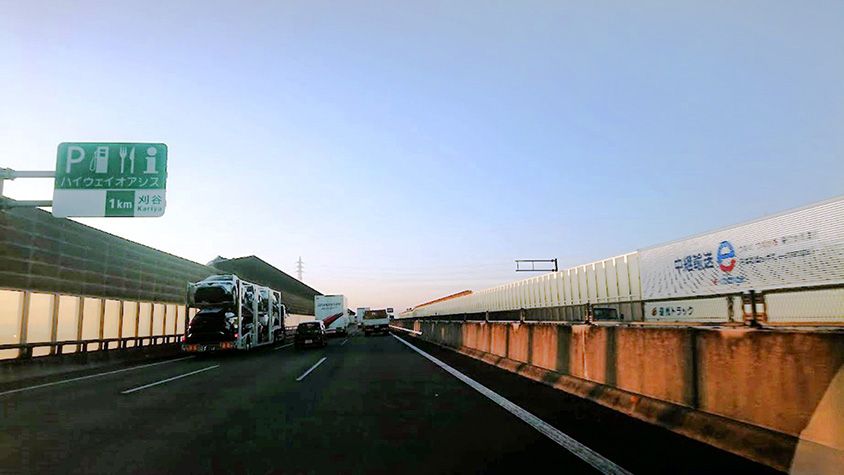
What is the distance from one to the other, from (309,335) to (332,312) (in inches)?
887

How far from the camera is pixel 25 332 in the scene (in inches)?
733

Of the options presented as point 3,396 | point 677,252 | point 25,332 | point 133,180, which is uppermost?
point 133,180

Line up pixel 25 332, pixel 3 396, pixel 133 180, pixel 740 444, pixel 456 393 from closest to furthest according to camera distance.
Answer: pixel 740 444 → pixel 456 393 → pixel 3 396 → pixel 133 180 → pixel 25 332

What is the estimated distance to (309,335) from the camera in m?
31.5

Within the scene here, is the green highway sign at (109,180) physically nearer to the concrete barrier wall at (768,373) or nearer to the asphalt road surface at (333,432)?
the asphalt road surface at (333,432)

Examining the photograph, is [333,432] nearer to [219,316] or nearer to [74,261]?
[74,261]

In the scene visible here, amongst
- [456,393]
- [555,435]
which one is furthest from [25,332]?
[555,435]

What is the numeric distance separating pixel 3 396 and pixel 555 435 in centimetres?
1190

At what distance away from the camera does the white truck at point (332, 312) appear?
53.1 m

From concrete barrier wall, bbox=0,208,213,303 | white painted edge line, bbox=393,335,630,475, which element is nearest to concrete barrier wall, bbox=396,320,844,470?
white painted edge line, bbox=393,335,630,475

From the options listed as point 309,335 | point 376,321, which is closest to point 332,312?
point 376,321

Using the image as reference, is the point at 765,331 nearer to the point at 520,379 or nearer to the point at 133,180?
the point at 520,379

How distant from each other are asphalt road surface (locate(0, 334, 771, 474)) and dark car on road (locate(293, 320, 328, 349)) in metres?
18.1

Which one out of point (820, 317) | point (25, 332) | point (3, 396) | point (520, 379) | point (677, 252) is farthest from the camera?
point (677, 252)
